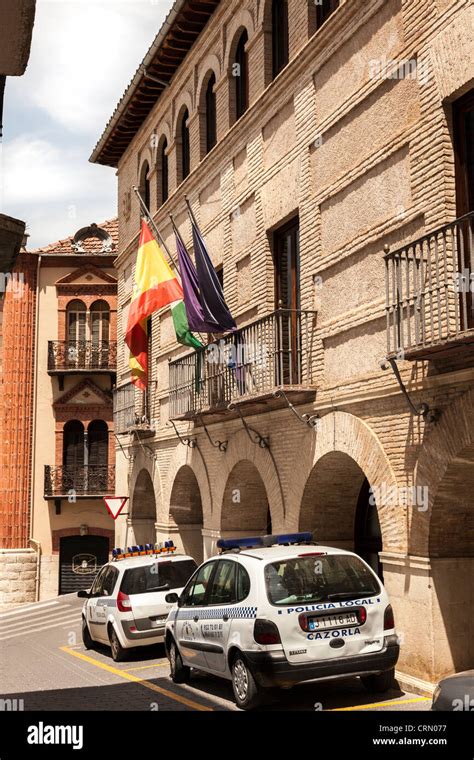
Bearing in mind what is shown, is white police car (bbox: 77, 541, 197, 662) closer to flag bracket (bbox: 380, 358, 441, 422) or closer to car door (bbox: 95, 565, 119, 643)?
car door (bbox: 95, 565, 119, 643)

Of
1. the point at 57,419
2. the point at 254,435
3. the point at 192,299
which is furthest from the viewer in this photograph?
the point at 57,419

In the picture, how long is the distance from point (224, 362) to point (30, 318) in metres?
18.8

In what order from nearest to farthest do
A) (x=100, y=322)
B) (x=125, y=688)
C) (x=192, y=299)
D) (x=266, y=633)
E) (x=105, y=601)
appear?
(x=266, y=633) < (x=125, y=688) < (x=105, y=601) < (x=192, y=299) < (x=100, y=322)

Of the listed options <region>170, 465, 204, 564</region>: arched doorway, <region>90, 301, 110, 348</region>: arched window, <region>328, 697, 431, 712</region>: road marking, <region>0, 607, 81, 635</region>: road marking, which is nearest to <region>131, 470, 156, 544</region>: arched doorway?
<region>0, 607, 81, 635</region>: road marking

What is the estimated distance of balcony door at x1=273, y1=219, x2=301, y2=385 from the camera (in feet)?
48.4

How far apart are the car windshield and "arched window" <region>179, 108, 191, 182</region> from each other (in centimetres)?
1321

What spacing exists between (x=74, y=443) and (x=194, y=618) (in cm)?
2304

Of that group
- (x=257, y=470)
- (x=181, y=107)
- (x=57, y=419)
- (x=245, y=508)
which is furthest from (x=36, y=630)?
(x=57, y=419)

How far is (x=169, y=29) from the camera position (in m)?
20.1

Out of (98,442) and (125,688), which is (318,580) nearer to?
(125,688)

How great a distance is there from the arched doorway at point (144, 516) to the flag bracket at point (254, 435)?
374 inches

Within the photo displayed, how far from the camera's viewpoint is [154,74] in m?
22.3
